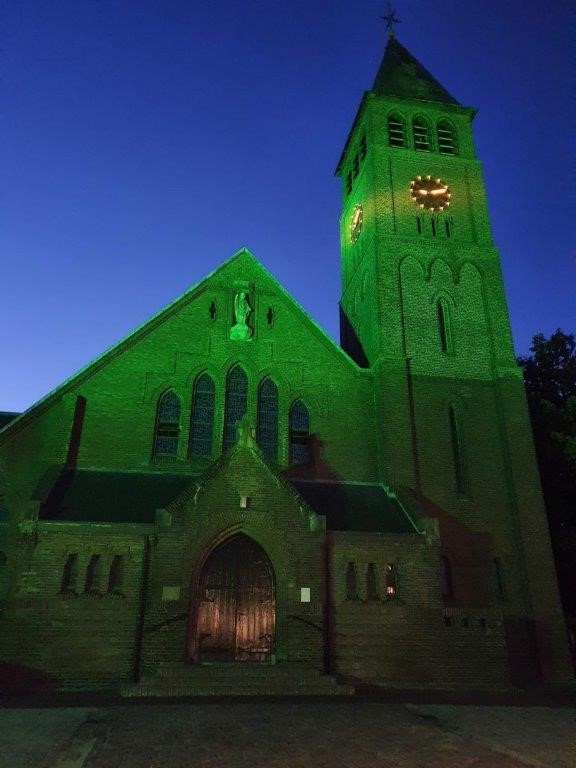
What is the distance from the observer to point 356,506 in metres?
18.1

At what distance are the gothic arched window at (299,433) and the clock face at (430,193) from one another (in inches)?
455

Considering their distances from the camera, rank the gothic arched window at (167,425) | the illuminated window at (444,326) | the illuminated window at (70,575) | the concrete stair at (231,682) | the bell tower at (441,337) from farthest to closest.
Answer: the illuminated window at (444,326) < the gothic arched window at (167,425) < the bell tower at (441,337) < the illuminated window at (70,575) < the concrete stair at (231,682)

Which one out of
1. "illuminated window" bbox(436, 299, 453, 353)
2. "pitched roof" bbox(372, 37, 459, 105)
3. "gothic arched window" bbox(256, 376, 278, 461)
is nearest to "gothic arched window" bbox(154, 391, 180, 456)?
"gothic arched window" bbox(256, 376, 278, 461)

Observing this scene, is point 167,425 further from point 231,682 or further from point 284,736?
point 284,736

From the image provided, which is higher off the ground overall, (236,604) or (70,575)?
(70,575)

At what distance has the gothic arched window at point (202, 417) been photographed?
1973 cm

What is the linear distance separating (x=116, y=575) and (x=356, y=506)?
749 centimetres

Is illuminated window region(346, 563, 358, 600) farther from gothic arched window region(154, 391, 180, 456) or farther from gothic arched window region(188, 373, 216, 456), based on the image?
gothic arched window region(154, 391, 180, 456)

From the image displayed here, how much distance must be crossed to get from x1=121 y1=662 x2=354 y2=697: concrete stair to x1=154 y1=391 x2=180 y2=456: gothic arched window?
753 centimetres

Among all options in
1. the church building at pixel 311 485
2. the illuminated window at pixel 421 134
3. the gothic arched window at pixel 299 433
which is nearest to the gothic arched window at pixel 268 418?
the church building at pixel 311 485

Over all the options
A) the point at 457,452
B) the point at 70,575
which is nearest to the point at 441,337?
the point at 457,452

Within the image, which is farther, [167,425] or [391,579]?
[167,425]

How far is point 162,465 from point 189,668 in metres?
7.23

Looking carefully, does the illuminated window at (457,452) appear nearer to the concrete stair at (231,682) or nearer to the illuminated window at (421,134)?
the concrete stair at (231,682)
